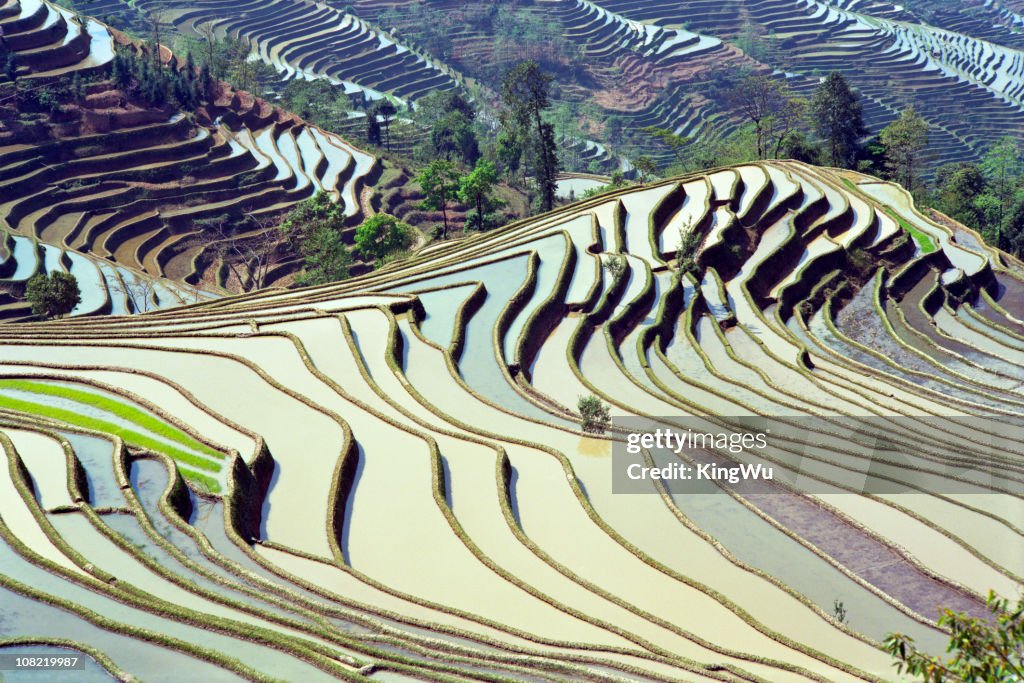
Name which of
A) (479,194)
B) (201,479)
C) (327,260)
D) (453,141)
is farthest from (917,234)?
(201,479)

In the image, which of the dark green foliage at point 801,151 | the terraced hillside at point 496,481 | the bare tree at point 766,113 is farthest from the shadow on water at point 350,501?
the bare tree at point 766,113

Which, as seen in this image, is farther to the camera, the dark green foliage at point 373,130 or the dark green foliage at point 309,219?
the dark green foliage at point 373,130

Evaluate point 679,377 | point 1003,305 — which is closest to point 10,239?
point 679,377

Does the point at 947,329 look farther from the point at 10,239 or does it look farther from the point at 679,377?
the point at 10,239

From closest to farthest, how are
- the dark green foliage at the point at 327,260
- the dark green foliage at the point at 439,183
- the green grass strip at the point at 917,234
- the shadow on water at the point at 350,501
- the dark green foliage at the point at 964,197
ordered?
the shadow on water at the point at 350,501
the green grass strip at the point at 917,234
the dark green foliage at the point at 327,260
the dark green foliage at the point at 964,197
the dark green foliage at the point at 439,183

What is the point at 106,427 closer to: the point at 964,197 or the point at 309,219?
the point at 309,219

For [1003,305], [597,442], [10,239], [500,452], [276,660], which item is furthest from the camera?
[10,239]

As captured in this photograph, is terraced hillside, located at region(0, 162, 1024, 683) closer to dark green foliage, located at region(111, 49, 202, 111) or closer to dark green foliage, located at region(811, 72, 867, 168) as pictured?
dark green foliage, located at region(811, 72, 867, 168)

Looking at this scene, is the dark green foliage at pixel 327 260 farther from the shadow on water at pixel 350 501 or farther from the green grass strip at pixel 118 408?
the shadow on water at pixel 350 501
